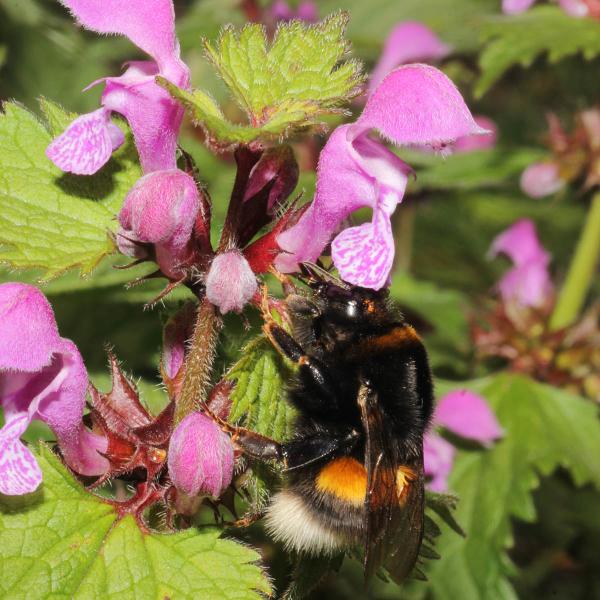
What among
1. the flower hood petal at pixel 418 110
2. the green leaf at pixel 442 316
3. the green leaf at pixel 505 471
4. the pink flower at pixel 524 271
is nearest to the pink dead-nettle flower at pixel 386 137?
the flower hood petal at pixel 418 110

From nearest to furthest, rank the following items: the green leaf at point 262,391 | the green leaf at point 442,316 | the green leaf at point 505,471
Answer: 1. the green leaf at point 262,391
2. the green leaf at point 505,471
3. the green leaf at point 442,316

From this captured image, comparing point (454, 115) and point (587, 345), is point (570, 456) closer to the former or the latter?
point (587, 345)

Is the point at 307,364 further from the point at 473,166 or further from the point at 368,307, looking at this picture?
the point at 473,166

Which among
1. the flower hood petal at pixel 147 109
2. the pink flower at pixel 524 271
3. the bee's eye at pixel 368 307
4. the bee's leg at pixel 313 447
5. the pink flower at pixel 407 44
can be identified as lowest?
the pink flower at pixel 524 271

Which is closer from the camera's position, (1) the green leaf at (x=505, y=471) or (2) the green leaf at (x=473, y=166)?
(1) the green leaf at (x=505, y=471)

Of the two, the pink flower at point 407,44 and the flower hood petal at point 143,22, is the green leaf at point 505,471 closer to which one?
the pink flower at point 407,44

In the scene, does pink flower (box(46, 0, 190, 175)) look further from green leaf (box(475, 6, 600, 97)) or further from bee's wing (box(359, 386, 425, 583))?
green leaf (box(475, 6, 600, 97))

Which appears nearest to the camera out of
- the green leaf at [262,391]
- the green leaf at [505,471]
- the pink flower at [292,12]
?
the green leaf at [262,391]

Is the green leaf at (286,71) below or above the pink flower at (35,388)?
above
